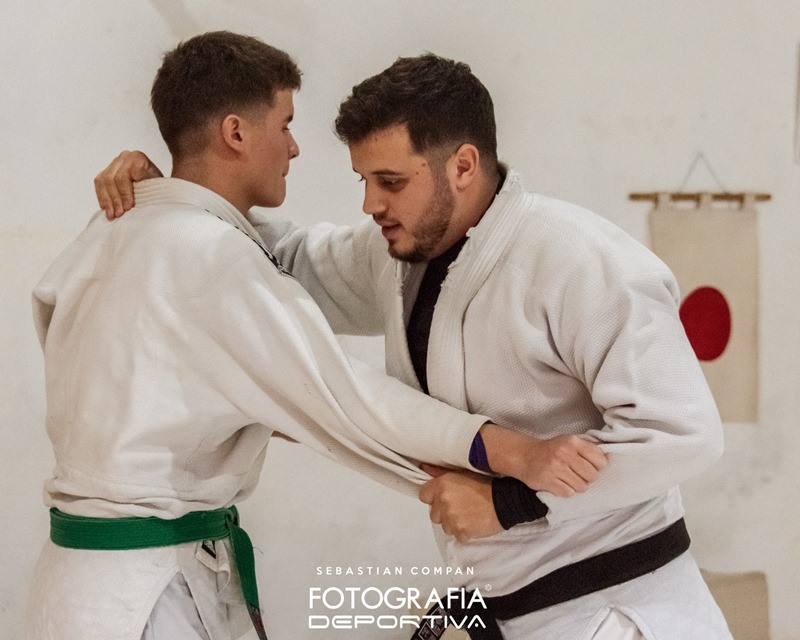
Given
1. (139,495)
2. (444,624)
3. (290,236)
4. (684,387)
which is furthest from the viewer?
(290,236)

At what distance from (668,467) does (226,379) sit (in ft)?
2.59

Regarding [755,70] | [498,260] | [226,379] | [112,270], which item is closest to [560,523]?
[498,260]

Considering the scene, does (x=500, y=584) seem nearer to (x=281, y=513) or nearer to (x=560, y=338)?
(x=560, y=338)

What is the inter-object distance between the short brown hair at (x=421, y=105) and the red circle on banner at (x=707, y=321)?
166 cm

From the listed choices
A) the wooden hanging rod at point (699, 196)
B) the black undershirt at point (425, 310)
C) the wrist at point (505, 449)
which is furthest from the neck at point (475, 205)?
the wooden hanging rod at point (699, 196)

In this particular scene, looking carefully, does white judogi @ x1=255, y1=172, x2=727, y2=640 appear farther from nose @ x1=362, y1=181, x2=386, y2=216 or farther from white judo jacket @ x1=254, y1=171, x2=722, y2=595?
nose @ x1=362, y1=181, x2=386, y2=216

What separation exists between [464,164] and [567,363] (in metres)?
0.43

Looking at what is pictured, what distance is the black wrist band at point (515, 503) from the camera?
158cm

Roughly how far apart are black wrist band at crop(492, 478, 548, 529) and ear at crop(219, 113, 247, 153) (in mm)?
853

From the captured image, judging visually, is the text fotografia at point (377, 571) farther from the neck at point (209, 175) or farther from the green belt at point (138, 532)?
the neck at point (209, 175)

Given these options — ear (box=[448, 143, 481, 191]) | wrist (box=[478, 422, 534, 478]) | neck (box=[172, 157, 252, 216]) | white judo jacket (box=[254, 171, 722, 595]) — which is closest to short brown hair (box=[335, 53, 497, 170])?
ear (box=[448, 143, 481, 191])

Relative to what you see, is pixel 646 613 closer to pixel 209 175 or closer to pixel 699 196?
pixel 209 175

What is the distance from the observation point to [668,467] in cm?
149

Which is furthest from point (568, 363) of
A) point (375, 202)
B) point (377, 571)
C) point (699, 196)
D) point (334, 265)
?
point (699, 196)
